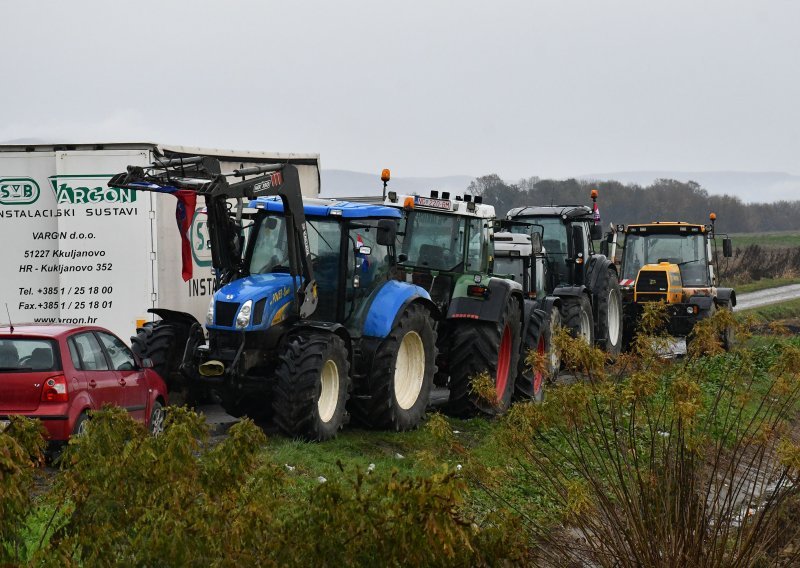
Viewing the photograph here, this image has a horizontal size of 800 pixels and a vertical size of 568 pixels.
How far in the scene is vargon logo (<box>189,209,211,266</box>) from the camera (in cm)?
1501

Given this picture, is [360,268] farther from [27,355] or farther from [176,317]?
[27,355]

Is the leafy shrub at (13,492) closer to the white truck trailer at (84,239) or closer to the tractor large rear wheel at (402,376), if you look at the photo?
the tractor large rear wheel at (402,376)

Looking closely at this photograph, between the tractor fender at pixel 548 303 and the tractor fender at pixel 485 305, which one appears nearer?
the tractor fender at pixel 485 305

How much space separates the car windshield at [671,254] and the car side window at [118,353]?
1430 centimetres

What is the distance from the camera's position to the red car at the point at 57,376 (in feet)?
34.1

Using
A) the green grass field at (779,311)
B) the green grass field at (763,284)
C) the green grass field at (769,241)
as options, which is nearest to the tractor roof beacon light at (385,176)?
the green grass field at (779,311)

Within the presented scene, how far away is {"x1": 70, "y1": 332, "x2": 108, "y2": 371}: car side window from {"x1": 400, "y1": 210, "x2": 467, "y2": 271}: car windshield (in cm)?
466

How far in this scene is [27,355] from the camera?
10586 mm

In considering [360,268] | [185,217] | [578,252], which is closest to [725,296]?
[578,252]

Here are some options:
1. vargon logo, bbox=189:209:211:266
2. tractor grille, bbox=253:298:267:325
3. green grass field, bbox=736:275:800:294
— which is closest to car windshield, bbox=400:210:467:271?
vargon logo, bbox=189:209:211:266

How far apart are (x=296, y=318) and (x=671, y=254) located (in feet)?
44.5

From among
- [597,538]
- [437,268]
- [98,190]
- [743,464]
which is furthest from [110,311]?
[597,538]

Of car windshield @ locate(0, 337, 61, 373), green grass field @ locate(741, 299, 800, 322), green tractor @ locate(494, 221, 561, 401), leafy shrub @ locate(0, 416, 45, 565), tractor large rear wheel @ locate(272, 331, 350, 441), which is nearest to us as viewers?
leafy shrub @ locate(0, 416, 45, 565)

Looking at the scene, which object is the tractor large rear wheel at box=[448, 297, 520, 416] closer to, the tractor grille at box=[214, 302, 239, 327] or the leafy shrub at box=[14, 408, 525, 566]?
the tractor grille at box=[214, 302, 239, 327]
